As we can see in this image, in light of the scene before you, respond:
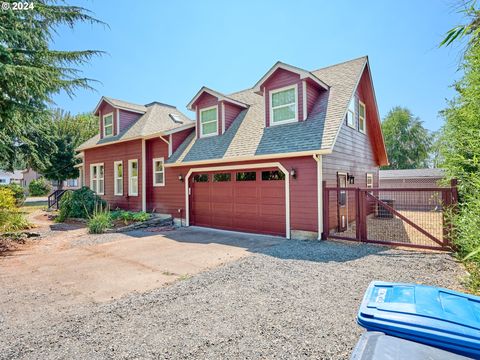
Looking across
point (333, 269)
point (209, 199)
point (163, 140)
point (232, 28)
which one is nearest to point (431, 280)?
point (333, 269)

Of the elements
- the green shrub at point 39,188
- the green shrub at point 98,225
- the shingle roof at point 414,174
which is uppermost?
the shingle roof at point 414,174

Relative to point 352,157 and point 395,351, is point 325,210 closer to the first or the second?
point 352,157

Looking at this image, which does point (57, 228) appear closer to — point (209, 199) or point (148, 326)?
point (209, 199)

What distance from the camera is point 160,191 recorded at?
13180 mm

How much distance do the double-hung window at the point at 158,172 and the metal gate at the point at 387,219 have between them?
26.7 ft

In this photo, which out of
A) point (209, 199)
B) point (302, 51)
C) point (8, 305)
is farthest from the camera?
point (302, 51)

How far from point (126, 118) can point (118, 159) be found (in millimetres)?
2579

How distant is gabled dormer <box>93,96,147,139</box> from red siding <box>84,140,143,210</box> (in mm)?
1066

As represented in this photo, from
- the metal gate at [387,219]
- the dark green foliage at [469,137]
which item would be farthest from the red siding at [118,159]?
the dark green foliage at [469,137]

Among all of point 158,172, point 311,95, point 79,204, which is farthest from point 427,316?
point 79,204

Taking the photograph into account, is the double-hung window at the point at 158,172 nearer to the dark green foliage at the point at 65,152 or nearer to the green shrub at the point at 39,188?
the dark green foliage at the point at 65,152

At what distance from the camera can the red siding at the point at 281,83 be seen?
9555 mm

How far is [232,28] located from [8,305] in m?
10.9

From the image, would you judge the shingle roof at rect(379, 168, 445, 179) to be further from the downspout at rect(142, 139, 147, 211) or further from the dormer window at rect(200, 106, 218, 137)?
the downspout at rect(142, 139, 147, 211)
